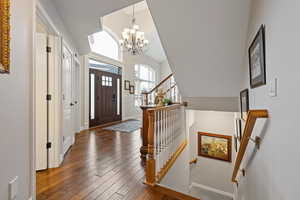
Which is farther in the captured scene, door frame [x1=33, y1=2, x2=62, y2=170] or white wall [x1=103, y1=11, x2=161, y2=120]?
white wall [x1=103, y1=11, x2=161, y2=120]

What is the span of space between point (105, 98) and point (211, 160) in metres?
4.20

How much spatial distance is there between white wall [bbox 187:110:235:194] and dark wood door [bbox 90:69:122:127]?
3.32 meters

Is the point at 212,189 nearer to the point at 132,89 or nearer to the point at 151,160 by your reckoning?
the point at 151,160

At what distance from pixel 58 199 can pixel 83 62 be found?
4.08 meters

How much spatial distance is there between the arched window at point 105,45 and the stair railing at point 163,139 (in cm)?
379

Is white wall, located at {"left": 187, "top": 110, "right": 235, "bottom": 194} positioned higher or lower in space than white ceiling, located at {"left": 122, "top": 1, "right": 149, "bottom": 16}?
lower

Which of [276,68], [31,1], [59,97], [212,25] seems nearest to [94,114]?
[59,97]

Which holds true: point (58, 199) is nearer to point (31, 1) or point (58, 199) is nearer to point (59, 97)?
point (59, 97)

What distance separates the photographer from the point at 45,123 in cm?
235

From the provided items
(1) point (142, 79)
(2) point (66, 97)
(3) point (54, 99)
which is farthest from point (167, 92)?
(1) point (142, 79)

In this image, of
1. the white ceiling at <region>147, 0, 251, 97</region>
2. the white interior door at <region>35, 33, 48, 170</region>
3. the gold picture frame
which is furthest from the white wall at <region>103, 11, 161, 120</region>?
the gold picture frame

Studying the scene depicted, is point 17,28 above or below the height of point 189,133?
above

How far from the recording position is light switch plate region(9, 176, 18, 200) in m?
1.15

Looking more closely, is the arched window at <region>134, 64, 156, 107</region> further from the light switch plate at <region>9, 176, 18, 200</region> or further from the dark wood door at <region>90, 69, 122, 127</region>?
the light switch plate at <region>9, 176, 18, 200</region>
